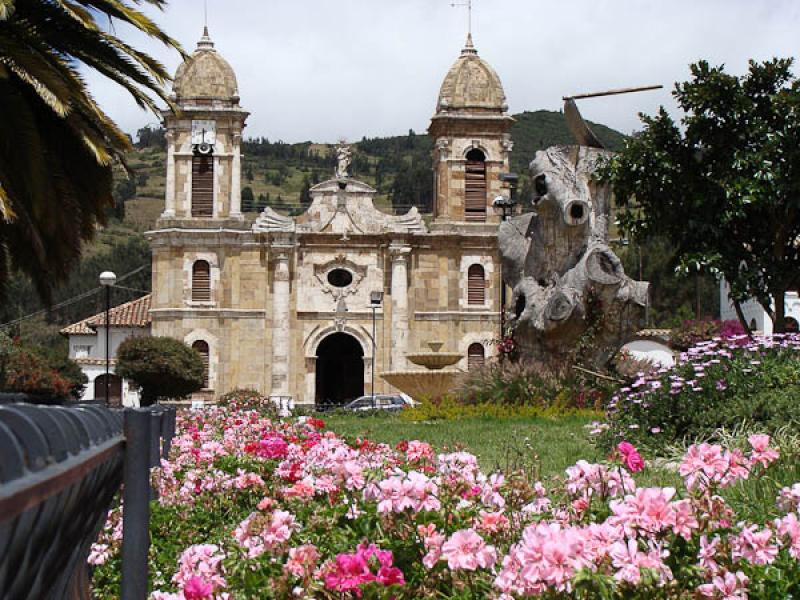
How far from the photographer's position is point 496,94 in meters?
45.4

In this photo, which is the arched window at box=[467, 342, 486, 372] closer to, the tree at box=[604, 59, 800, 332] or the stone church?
the stone church

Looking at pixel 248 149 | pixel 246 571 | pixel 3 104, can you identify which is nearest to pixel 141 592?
pixel 246 571

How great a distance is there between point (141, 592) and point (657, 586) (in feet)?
5.18

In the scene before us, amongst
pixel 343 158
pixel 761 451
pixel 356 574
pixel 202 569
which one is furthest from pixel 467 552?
pixel 343 158

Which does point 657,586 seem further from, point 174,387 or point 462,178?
point 462,178

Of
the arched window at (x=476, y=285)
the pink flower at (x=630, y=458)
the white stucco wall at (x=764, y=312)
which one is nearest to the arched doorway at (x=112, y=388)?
the arched window at (x=476, y=285)

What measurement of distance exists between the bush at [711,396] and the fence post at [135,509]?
25.7 ft

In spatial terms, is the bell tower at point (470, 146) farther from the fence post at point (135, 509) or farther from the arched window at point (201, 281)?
the fence post at point (135, 509)

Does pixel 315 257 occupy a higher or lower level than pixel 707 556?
higher

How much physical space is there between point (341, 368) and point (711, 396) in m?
36.2

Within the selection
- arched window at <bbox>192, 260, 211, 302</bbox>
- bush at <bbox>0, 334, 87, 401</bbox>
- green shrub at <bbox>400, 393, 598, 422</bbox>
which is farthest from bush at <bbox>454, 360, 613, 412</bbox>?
arched window at <bbox>192, 260, 211, 302</bbox>

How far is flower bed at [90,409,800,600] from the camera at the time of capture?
298 cm

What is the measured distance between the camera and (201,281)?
43125 mm

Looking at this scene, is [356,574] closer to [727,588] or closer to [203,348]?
[727,588]
